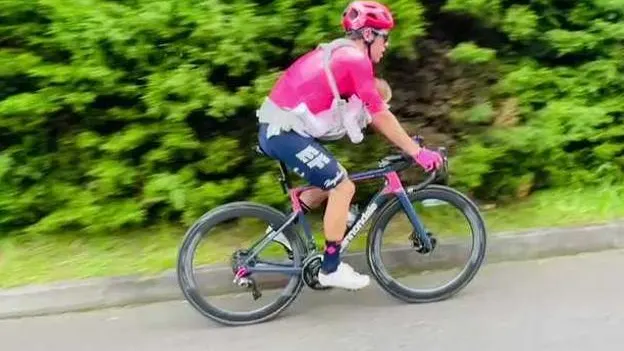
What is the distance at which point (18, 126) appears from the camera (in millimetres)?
6383

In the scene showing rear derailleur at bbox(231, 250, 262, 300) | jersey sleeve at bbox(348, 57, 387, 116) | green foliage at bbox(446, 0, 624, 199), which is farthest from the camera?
green foliage at bbox(446, 0, 624, 199)

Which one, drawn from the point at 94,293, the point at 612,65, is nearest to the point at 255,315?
the point at 94,293

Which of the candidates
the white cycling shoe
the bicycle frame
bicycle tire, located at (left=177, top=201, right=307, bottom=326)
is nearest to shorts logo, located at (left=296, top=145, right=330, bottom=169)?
the bicycle frame

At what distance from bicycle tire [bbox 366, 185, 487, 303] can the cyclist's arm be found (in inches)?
15.8

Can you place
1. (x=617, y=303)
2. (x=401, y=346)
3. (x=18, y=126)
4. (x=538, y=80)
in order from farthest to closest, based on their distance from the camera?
1. (x=538, y=80)
2. (x=18, y=126)
3. (x=617, y=303)
4. (x=401, y=346)

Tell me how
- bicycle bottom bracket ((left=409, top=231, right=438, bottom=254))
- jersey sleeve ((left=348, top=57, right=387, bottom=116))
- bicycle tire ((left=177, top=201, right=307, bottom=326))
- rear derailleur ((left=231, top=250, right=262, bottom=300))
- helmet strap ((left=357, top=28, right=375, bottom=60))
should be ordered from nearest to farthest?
1. jersey sleeve ((left=348, top=57, right=387, bottom=116))
2. helmet strap ((left=357, top=28, right=375, bottom=60))
3. bicycle tire ((left=177, top=201, right=307, bottom=326))
4. rear derailleur ((left=231, top=250, right=262, bottom=300))
5. bicycle bottom bracket ((left=409, top=231, right=438, bottom=254))

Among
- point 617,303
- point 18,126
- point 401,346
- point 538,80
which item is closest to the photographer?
point 401,346

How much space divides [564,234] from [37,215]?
361 cm

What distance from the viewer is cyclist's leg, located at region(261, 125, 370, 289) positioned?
18.0 ft

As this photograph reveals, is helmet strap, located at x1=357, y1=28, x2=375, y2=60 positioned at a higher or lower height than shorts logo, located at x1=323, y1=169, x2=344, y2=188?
higher

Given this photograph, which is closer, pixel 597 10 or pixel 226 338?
pixel 226 338

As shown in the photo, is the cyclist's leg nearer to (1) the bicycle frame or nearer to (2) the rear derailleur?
(1) the bicycle frame

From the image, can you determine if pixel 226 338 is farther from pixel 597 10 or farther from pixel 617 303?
pixel 597 10

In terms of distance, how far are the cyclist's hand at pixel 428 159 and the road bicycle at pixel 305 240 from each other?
0.11 meters
